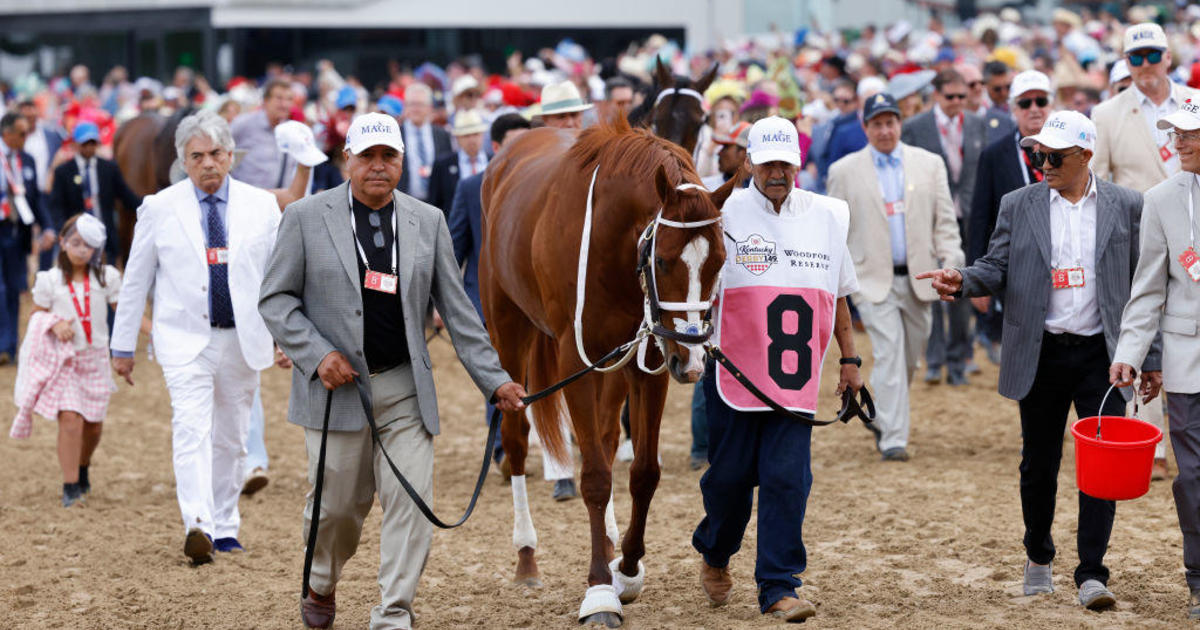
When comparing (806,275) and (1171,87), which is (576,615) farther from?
(1171,87)

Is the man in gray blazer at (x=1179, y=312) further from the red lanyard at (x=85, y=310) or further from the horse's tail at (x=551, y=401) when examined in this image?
the red lanyard at (x=85, y=310)

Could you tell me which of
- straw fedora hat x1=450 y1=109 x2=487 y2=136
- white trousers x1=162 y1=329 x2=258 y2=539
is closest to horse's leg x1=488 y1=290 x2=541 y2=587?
white trousers x1=162 y1=329 x2=258 y2=539

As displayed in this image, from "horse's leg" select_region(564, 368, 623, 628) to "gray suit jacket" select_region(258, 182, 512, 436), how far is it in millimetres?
689


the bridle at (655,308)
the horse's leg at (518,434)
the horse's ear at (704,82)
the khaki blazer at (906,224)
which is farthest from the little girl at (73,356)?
the khaki blazer at (906,224)

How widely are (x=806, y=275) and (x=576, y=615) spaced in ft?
5.43

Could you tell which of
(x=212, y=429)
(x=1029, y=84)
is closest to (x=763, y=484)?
(x=212, y=429)

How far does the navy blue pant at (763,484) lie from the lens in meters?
5.64

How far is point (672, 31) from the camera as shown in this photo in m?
30.4

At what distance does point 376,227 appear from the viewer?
556 centimetres

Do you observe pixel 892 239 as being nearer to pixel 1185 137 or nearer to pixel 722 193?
pixel 1185 137

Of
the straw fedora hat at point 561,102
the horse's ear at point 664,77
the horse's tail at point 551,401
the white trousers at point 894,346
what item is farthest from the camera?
the straw fedora hat at point 561,102

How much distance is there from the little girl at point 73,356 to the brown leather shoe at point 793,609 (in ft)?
14.8

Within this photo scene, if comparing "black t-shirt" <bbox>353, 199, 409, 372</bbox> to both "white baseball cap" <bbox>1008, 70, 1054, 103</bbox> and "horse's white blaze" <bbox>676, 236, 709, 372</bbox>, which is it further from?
"white baseball cap" <bbox>1008, 70, 1054, 103</bbox>

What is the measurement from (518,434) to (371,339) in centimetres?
186
